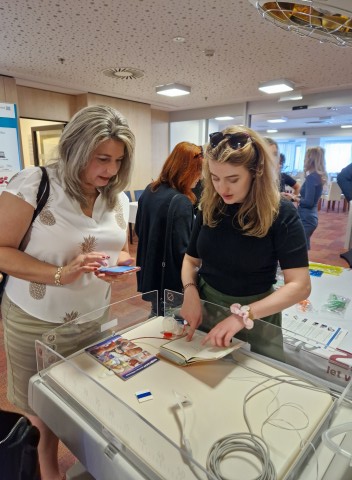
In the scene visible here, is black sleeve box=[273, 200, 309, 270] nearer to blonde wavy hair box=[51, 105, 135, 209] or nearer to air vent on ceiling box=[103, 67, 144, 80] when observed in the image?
blonde wavy hair box=[51, 105, 135, 209]

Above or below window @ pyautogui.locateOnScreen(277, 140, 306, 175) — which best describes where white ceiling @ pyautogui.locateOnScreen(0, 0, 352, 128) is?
above

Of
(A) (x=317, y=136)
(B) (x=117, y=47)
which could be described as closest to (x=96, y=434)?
(B) (x=117, y=47)

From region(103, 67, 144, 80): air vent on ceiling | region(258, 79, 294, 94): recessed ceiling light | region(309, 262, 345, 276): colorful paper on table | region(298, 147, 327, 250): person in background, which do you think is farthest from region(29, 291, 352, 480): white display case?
region(258, 79, 294, 94): recessed ceiling light

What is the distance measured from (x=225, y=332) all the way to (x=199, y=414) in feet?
0.80

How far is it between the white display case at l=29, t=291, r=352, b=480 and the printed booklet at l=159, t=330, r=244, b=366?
24 millimetres

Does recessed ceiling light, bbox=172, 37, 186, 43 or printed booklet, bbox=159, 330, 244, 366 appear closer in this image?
printed booklet, bbox=159, 330, 244, 366

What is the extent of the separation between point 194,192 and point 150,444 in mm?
1570

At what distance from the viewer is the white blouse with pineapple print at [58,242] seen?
107 centimetres

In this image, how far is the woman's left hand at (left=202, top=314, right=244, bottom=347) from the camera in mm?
929

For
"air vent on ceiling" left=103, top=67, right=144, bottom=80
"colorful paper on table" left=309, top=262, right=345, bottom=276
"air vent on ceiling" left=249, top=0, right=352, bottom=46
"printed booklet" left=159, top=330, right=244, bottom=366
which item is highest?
"air vent on ceiling" left=103, top=67, right=144, bottom=80

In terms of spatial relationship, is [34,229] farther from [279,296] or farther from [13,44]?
[13,44]

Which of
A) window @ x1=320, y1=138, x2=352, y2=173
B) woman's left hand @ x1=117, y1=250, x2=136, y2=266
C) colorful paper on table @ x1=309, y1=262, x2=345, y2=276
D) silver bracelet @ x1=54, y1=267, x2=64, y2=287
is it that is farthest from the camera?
window @ x1=320, y1=138, x2=352, y2=173

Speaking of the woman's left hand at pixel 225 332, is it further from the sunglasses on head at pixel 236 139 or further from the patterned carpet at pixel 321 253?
the patterned carpet at pixel 321 253

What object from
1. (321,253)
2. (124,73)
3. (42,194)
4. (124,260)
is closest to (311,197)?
(321,253)
